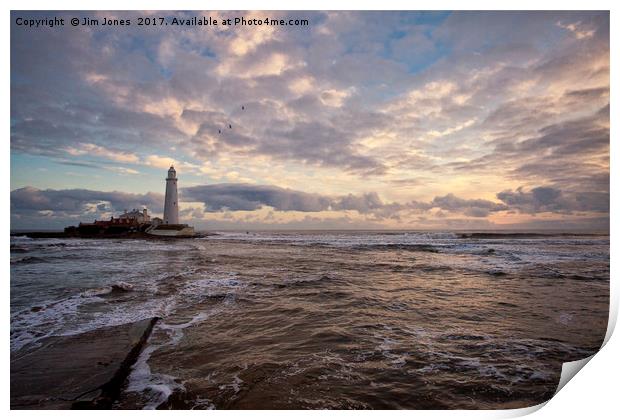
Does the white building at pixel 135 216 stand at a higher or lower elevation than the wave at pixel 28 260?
higher

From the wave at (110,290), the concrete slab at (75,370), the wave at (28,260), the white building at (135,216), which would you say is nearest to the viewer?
the concrete slab at (75,370)

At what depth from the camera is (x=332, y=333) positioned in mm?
3912

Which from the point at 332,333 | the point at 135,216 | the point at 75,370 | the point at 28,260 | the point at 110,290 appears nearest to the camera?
the point at 75,370

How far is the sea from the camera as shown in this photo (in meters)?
2.67

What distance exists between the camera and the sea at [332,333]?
2670mm

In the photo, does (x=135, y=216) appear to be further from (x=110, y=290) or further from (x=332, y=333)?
(x=332, y=333)

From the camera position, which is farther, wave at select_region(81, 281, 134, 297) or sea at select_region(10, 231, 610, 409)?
wave at select_region(81, 281, 134, 297)

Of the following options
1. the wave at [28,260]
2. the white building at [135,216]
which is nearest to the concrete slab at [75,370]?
the wave at [28,260]

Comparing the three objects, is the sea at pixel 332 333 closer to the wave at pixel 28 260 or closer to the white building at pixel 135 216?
the wave at pixel 28 260

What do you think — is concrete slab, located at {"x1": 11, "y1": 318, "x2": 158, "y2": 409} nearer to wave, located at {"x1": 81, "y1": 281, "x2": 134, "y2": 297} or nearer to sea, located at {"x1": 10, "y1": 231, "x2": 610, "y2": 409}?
sea, located at {"x1": 10, "y1": 231, "x2": 610, "y2": 409}

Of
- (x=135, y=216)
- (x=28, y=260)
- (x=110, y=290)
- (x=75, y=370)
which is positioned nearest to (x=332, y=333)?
(x=75, y=370)

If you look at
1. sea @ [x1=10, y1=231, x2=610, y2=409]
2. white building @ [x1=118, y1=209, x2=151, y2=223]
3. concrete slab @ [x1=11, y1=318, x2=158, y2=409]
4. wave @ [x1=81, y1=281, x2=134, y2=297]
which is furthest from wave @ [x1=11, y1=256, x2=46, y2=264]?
white building @ [x1=118, y1=209, x2=151, y2=223]

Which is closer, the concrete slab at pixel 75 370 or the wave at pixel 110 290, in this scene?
the concrete slab at pixel 75 370
